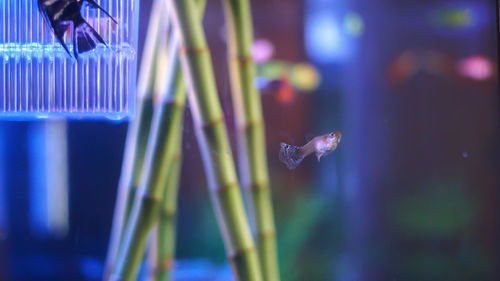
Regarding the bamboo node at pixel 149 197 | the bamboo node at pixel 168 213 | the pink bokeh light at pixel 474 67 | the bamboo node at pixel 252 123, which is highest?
the pink bokeh light at pixel 474 67

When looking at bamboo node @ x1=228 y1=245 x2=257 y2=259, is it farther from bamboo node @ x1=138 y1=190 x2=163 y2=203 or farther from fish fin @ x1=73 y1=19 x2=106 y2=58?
fish fin @ x1=73 y1=19 x2=106 y2=58

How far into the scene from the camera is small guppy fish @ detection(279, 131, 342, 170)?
5.62ft

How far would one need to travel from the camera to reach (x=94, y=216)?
5.62ft

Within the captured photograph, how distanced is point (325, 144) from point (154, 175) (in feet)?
2.01

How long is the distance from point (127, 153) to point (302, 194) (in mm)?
635

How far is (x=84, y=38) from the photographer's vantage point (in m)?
1.70

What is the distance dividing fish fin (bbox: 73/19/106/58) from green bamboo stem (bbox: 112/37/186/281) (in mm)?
274

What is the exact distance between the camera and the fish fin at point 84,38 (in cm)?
170

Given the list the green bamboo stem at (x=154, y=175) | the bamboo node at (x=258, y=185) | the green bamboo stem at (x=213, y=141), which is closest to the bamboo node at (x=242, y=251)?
the green bamboo stem at (x=213, y=141)

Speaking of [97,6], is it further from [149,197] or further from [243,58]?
[149,197]

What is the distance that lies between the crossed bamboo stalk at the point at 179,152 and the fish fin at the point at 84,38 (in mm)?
186

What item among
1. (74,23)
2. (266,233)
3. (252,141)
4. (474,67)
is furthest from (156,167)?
(474,67)

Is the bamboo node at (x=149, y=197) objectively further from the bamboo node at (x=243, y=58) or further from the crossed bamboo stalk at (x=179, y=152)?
the bamboo node at (x=243, y=58)

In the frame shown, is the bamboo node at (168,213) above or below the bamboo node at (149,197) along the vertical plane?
below
